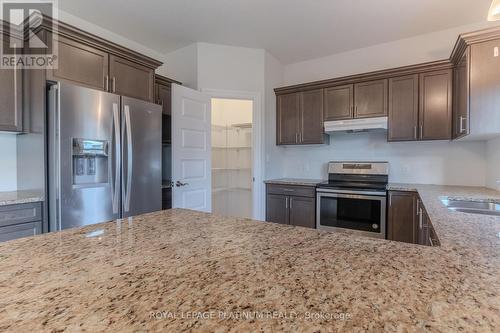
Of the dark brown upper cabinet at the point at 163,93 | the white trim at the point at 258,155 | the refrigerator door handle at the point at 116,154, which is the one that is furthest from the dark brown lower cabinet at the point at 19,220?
the white trim at the point at 258,155

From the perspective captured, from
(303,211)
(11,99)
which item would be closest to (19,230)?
(11,99)

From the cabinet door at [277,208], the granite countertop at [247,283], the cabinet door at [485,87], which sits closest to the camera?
the granite countertop at [247,283]

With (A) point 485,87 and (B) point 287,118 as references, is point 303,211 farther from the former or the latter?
(A) point 485,87

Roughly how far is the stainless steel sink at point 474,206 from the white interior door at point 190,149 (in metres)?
2.31

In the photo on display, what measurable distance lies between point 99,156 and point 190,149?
0.95 meters

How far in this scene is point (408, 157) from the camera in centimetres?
323

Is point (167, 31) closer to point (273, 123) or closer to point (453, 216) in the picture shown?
point (273, 123)

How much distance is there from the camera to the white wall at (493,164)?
243cm

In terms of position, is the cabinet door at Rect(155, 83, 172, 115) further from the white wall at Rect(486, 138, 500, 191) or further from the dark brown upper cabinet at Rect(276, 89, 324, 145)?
the white wall at Rect(486, 138, 500, 191)

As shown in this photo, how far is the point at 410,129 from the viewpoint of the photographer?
297cm

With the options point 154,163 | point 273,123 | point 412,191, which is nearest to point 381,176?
point 412,191

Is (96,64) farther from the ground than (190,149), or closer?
farther from the ground

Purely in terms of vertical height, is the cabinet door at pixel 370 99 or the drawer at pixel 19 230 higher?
the cabinet door at pixel 370 99

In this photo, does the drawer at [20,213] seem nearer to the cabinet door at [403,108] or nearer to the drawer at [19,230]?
the drawer at [19,230]
